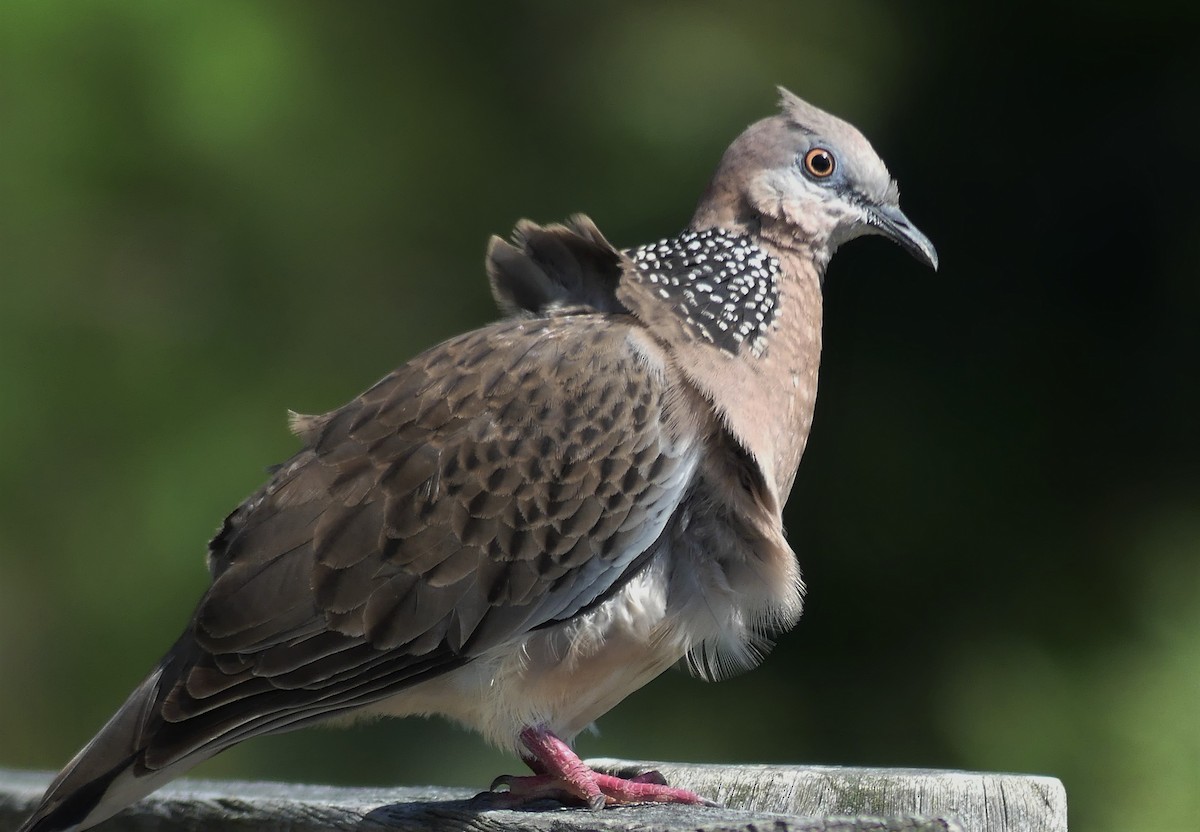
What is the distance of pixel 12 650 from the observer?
4105mm

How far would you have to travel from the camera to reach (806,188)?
120 inches

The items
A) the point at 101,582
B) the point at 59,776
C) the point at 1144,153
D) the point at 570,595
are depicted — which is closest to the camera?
the point at 59,776

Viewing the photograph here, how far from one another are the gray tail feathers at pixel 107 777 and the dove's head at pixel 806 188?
1.39m

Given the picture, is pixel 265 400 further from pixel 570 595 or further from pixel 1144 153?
pixel 1144 153

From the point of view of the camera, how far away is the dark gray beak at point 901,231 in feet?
10.1

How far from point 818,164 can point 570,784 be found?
1319 millimetres

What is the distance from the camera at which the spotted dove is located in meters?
2.50

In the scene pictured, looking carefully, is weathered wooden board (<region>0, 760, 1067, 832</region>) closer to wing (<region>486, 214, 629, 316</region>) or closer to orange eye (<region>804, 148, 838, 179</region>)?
wing (<region>486, 214, 629, 316</region>)

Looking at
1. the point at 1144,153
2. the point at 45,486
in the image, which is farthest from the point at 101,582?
the point at 1144,153

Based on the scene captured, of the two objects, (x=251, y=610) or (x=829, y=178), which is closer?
(x=251, y=610)

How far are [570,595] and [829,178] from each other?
1.04 m

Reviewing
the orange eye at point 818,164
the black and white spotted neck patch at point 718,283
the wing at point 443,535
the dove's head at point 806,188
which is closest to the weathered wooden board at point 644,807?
the wing at point 443,535

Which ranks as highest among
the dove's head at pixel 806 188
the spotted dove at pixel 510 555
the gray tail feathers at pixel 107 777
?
the dove's head at pixel 806 188

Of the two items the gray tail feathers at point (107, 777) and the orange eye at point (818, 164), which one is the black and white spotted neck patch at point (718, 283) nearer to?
the orange eye at point (818, 164)
